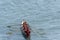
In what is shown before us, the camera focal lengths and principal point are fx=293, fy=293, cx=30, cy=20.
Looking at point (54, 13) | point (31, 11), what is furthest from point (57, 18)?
point (31, 11)

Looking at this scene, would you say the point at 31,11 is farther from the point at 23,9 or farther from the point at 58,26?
the point at 58,26

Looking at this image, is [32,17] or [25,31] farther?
[32,17]

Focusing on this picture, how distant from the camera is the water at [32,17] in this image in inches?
454

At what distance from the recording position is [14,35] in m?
11.5

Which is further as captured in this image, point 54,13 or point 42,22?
point 54,13

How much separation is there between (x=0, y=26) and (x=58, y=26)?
94.7 inches

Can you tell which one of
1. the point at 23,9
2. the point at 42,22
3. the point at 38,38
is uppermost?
the point at 23,9

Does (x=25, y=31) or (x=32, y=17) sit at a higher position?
(x=32, y=17)

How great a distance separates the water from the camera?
11531 mm

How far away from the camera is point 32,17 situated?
12805mm

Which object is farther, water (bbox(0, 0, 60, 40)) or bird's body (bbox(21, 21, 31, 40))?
water (bbox(0, 0, 60, 40))

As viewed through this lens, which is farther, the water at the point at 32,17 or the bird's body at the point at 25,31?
the water at the point at 32,17

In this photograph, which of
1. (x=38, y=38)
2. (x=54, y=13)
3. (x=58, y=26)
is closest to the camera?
(x=38, y=38)

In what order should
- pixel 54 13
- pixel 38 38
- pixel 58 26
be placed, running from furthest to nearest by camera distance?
1. pixel 54 13
2. pixel 58 26
3. pixel 38 38
